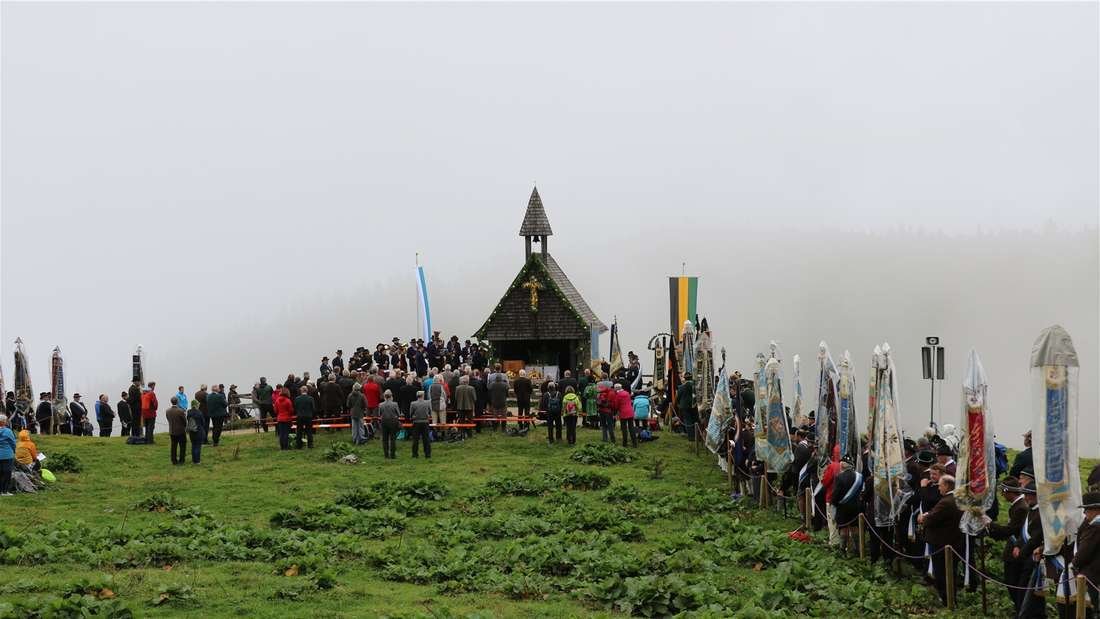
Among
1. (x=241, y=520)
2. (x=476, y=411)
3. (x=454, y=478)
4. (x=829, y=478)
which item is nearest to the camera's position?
(x=829, y=478)

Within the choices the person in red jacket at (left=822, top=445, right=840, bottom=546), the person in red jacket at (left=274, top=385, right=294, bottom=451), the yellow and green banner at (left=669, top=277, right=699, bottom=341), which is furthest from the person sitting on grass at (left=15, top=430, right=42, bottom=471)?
the yellow and green banner at (left=669, top=277, right=699, bottom=341)

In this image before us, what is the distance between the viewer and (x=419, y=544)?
2294cm

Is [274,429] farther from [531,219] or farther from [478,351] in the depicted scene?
[531,219]

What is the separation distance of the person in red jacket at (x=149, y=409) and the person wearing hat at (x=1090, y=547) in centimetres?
2905

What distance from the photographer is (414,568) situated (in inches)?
824

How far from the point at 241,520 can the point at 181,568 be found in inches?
197

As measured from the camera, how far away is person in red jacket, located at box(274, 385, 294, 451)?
114 feet

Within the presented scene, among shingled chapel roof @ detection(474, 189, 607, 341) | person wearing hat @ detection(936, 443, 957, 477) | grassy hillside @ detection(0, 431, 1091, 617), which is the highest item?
shingled chapel roof @ detection(474, 189, 607, 341)

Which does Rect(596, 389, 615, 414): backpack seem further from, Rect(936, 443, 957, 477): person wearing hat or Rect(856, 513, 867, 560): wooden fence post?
Rect(936, 443, 957, 477): person wearing hat

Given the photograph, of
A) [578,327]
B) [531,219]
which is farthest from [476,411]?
[531,219]

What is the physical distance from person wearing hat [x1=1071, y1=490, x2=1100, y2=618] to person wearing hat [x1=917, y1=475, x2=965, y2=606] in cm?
348

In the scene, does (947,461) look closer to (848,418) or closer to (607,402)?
(848,418)

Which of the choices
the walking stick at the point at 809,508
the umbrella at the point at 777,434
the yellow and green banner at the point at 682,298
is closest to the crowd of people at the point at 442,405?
the yellow and green banner at the point at 682,298

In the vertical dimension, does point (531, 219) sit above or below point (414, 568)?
above
